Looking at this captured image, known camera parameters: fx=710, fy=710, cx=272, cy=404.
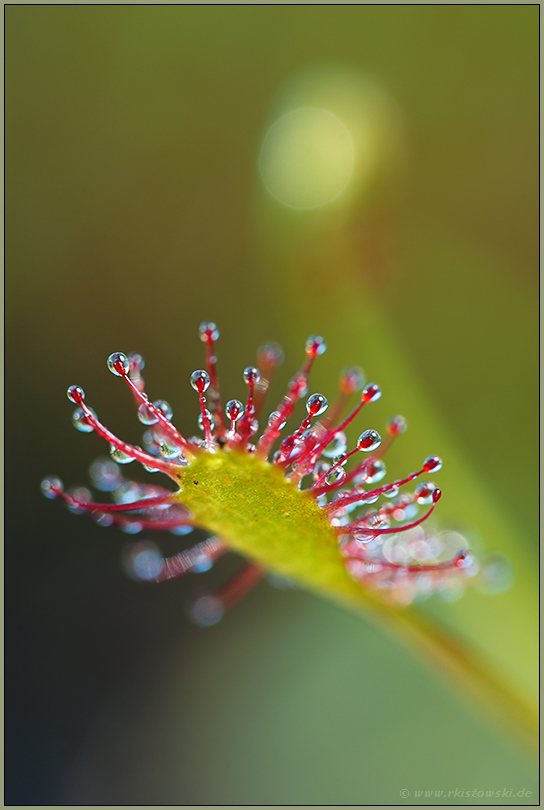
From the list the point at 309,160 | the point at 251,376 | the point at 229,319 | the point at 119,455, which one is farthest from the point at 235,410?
the point at 229,319

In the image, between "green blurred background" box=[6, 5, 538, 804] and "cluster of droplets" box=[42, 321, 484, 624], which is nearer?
"cluster of droplets" box=[42, 321, 484, 624]

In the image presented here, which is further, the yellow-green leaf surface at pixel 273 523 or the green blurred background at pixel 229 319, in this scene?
the green blurred background at pixel 229 319

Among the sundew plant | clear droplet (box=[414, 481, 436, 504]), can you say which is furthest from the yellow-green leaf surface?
clear droplet (box=[414, 481, 436, 504])

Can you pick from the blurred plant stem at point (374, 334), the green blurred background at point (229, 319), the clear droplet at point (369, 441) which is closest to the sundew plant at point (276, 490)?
the clear droplet at point (369, 441)

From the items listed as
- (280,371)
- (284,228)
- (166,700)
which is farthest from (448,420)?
(166,700)

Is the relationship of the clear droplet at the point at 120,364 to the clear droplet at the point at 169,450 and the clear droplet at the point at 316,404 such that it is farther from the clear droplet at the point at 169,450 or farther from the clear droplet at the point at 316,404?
the clear droplet at the point at 316,404

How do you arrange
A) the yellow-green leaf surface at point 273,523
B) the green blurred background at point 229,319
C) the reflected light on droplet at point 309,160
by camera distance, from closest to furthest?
the yellow-green leaf surface at point 273,523 → the reflected light on droplet at point 309,160 → the green blurred background at point 229,319

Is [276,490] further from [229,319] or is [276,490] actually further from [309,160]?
[229,319]

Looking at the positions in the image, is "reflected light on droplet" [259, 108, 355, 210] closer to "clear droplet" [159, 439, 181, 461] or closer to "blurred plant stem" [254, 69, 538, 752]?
"blurred plant stem" [254, 69, 538, 752]
